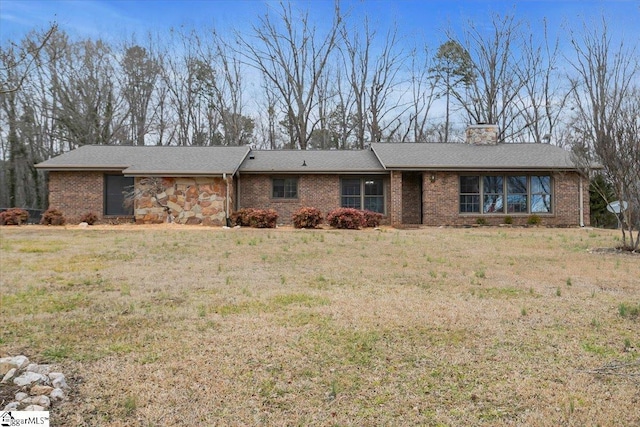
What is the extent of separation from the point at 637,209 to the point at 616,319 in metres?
7.35

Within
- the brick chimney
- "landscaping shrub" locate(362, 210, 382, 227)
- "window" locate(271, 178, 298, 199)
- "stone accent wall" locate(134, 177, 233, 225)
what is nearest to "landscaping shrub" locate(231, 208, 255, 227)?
"stone accent wall" locate(134, 177, 233, 225)

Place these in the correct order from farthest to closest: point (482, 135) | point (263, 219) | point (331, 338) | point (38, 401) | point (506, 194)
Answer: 1. point (482, 135)
2. point (506, 194)
3. point (263, 219)
4. point (331, 338)
5. point (38, 401)

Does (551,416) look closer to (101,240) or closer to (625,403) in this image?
(625,403)

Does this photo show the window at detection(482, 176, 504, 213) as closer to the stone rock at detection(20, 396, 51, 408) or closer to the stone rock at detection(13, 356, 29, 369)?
the stone rock at detection(13, 356, 29, 369)

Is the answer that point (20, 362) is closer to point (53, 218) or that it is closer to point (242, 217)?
point (242, 217)

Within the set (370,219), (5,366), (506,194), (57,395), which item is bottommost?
(57,395)

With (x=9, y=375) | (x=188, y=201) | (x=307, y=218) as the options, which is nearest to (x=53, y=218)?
(x=188, y=201)

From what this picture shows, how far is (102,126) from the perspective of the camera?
99.1ft

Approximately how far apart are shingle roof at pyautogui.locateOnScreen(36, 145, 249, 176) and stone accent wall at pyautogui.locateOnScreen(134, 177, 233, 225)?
1.64 feet

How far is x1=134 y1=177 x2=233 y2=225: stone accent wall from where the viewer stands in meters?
17.3

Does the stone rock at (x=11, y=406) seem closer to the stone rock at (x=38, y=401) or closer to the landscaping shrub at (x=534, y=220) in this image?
the stone rock at (x=38, y=401)

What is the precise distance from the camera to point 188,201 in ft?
57.2

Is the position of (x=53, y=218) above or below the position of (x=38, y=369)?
above

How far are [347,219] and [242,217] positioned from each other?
3.89m
